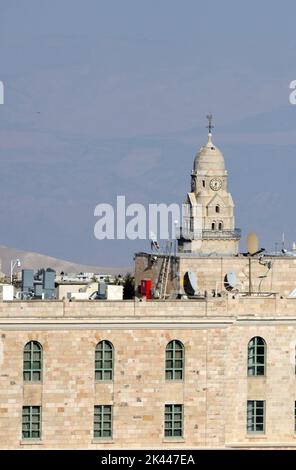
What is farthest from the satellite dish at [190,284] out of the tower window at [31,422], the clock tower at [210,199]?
the clock tower at [210,199]

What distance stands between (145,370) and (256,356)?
12.9 ft

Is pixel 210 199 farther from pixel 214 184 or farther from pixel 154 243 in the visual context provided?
pixel 154 243

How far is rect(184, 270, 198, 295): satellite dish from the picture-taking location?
3634 inches

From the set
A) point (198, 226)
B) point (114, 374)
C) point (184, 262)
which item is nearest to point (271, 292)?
point (184, 262)

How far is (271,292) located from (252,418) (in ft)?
22.1

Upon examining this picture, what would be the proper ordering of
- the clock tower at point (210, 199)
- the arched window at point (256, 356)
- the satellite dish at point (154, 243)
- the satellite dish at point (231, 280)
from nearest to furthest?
the arched window at point (256, 356) < the satellite dish at point (231, 280) < the satellite dish at point (154, 243) < the clock tower at point (210, 199)

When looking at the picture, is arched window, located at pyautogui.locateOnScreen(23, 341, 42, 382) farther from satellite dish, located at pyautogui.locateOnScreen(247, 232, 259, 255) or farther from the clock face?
the clock face

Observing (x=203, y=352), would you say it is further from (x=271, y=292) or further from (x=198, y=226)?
(x=198, y=226)

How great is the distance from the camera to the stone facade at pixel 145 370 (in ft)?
282

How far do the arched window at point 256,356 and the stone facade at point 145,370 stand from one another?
170mm

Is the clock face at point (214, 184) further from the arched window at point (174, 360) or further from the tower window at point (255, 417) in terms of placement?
the arched window at point (174, 360)

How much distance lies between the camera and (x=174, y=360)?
8731 cm
